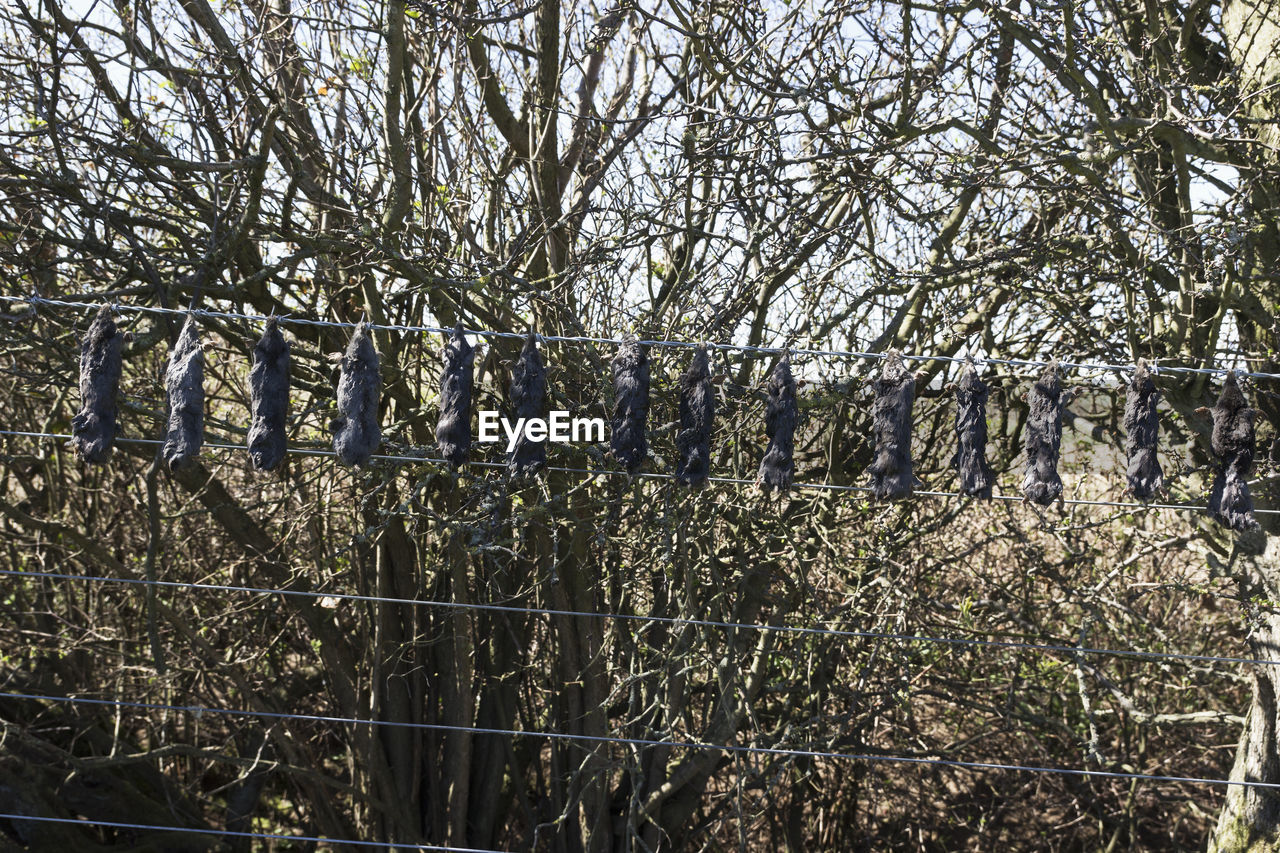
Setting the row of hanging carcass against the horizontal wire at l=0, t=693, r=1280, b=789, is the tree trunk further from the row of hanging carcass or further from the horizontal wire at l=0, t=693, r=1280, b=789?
the row of hanging carcass

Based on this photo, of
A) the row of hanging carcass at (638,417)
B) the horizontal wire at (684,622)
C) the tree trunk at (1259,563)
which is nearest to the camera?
the row of hanging carcass at (638,417)

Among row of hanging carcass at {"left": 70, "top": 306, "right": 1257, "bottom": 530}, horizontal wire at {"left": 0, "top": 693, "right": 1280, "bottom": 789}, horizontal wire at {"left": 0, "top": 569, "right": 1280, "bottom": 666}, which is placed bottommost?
horizontal wire at {"left": 0, "top": 693, "right": 1280, "bottom": 789}

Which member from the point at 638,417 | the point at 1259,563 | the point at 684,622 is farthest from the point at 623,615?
the point at 1259,563

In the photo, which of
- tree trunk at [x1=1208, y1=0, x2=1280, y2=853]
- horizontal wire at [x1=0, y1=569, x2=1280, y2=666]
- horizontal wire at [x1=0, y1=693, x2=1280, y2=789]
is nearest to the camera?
horizontal wire at [x1=0, y1=569, x2=1280, y2=666]

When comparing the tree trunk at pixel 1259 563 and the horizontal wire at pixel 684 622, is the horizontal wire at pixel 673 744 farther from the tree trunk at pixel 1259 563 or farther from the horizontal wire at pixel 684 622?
the horizontal wire at pixel 684 622

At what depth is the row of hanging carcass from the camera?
3424 mm

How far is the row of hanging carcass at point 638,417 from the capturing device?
11.2 feet

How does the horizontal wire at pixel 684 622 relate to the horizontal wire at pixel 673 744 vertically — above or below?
above

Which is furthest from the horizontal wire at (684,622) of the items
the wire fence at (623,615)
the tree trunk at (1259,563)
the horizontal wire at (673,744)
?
the horizontal wire at (673,744)

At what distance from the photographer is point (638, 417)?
3590 mm

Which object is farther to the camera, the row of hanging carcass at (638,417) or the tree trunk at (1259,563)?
the tree trunk at (1259,563)

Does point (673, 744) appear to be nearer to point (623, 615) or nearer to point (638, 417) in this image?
point (623, 615)

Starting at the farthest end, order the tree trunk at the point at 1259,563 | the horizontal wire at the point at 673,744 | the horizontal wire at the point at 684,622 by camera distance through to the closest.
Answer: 1. the tree trunk at the point at 1259,563
2. the horizontal wire at the point at 673,744
3. the horizontal wire at the point at 684,622

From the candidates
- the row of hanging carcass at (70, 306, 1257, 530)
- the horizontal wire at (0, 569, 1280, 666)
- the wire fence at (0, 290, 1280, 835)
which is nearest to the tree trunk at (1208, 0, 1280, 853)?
the wire fence at (0, 290, 1280, 835)
